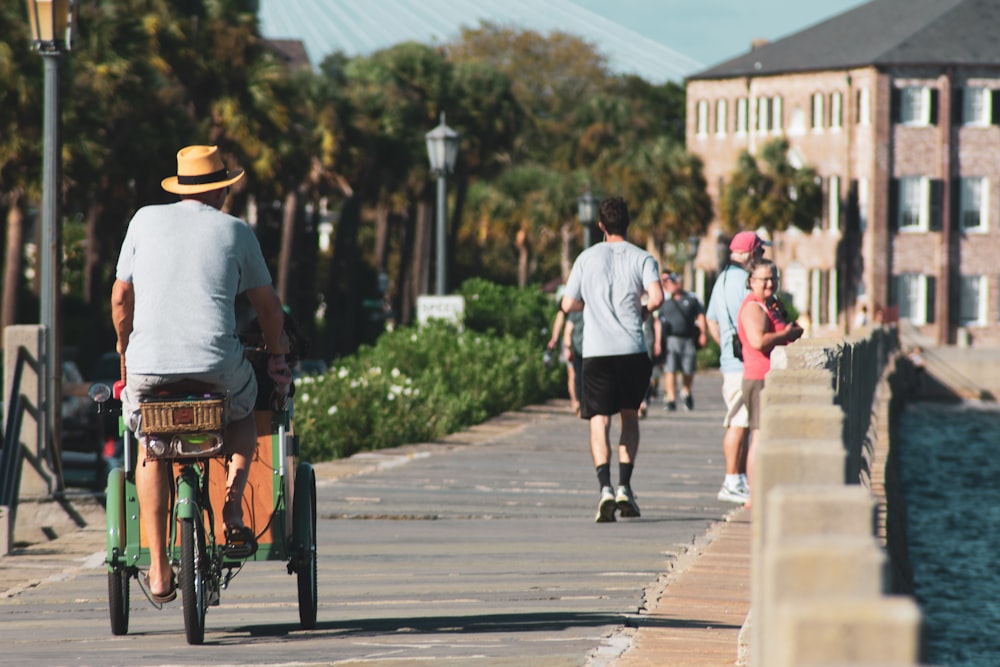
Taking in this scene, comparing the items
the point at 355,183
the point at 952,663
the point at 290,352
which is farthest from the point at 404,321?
the point at 290,352

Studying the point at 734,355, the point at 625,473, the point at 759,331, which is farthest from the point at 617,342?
the point at 734,355

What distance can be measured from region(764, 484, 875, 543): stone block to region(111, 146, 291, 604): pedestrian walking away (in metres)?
3.55

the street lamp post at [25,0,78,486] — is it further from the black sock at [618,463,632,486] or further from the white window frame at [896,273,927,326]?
the white window frame at [896,273,927,326]

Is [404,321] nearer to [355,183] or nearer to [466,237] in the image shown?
[355,183]

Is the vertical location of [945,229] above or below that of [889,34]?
below

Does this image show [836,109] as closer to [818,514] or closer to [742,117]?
[742,117]

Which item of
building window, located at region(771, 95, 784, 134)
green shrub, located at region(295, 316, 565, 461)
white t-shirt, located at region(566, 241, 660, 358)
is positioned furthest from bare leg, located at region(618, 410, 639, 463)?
building window, located at region(771, 95, 784, 134)

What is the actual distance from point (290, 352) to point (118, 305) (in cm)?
67

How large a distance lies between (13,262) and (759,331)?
29235 mm

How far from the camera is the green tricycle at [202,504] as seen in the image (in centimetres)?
630

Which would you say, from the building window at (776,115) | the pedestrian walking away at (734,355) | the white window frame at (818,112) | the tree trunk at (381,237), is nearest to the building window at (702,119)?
the building window at (776,115)

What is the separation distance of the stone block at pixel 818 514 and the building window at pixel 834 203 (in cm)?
7765

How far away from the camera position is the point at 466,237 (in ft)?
273

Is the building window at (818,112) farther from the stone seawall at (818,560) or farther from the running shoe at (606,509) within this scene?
the stone seawall at (818,560)
